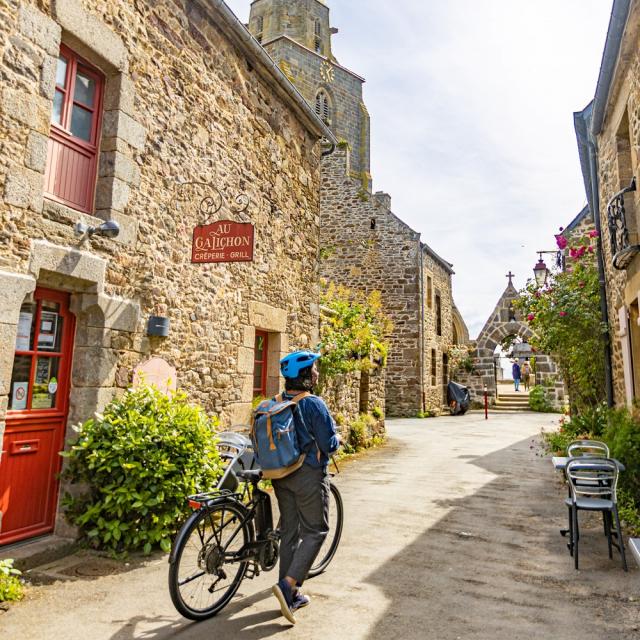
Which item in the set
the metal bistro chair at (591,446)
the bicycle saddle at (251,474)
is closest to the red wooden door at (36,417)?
the bicycle saddle at (251,474)

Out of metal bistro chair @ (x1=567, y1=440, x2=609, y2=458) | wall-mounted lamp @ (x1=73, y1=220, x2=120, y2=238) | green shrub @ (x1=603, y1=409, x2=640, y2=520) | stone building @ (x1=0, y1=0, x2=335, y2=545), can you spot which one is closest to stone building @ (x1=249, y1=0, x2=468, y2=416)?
stone building @ (x1=0, y1=0, x2=335, y2=545)

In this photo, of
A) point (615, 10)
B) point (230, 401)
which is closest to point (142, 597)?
point (230, 401)

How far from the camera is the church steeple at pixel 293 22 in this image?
28.8 m

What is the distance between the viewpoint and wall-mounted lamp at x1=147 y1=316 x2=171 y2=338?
16.8ft

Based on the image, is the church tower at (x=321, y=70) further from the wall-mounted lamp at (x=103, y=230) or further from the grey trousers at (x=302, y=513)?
the grey trousers at (x=302, y=513)

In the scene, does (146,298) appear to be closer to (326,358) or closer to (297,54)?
(326,358)

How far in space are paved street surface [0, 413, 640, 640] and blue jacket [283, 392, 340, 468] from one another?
3.11 feet

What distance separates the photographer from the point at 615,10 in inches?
221

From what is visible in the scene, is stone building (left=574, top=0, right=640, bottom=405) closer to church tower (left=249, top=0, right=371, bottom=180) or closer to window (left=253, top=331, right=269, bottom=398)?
window (left=253, top=331, right=269, bottom=398)

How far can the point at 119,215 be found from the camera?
4.74 meters

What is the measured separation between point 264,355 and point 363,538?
3.54 metres

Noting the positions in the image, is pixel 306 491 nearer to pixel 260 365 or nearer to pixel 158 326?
pixel 158 326

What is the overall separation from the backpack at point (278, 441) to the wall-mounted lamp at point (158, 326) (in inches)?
87.6

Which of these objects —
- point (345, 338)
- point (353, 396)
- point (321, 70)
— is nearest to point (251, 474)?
point (345, 338)
